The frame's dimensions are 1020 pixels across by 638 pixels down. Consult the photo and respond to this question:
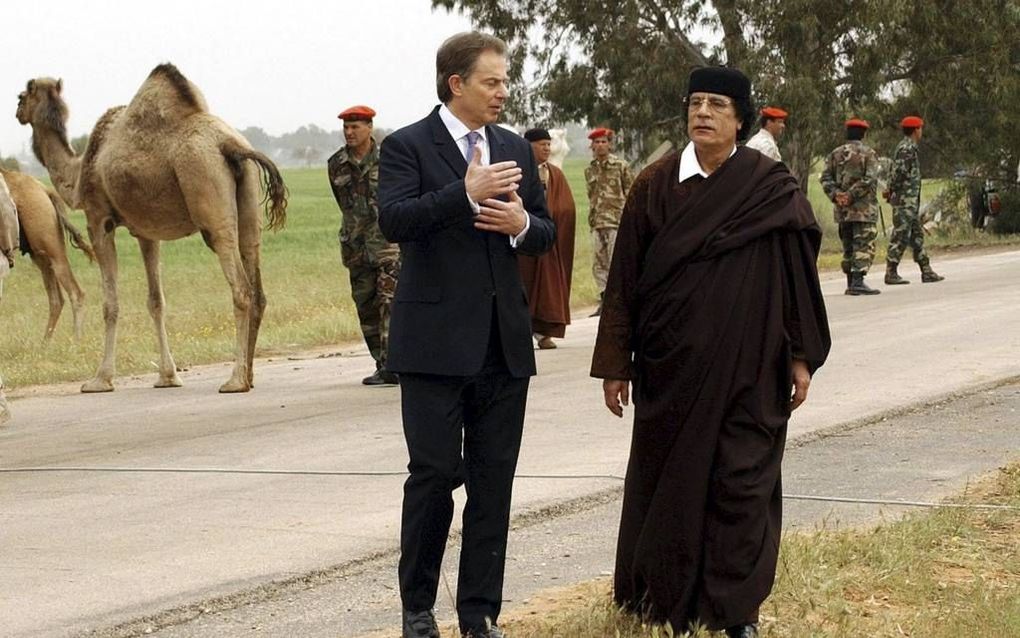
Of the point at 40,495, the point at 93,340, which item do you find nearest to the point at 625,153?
the point at 93,340

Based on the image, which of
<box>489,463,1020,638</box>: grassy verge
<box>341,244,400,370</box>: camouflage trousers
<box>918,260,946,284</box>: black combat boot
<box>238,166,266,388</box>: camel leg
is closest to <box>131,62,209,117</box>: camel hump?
<box>238,166,266,388</box>: camel leg

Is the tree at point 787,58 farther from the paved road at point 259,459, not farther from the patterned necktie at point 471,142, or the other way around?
the patterned necktie at point 471,142

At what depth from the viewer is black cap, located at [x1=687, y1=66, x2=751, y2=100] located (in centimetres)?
575

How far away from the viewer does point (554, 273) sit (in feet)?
38.0

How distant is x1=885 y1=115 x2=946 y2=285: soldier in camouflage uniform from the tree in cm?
1104

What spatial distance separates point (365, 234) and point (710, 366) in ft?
27.3

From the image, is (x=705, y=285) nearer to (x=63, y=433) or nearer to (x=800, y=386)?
(x=800, y=386)

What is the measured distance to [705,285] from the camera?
→ 5.65 m

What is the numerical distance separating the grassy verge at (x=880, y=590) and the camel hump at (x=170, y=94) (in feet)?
26.0

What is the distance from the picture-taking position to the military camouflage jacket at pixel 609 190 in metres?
19.5

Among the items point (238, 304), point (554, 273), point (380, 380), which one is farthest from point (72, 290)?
point (554, 273)

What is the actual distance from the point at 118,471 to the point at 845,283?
14.5 m

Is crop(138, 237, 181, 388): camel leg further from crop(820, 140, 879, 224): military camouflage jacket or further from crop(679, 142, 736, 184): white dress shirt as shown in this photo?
crop(679, 142, 736, 184): white dress shirt

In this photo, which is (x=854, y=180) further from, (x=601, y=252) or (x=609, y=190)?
(x=601, y=252)
